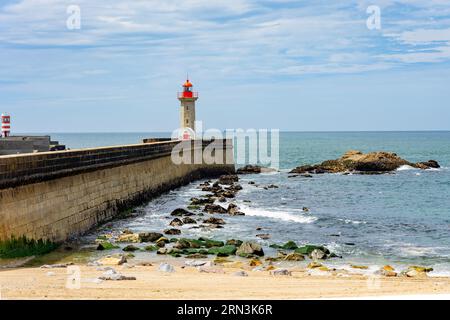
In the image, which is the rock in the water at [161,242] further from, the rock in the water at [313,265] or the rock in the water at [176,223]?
the rock in the water at [313,265]

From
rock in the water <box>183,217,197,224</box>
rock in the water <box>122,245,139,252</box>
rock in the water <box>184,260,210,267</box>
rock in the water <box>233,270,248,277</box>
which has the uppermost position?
rock in the water <box>233,270,248,277</box>

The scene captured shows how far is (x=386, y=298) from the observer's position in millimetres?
9977

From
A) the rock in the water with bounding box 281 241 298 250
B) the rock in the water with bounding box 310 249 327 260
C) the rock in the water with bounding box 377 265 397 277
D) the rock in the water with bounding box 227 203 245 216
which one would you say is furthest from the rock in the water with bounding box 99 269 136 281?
the rock in the water with bounding box 227 203 245 216

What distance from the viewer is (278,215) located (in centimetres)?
2725

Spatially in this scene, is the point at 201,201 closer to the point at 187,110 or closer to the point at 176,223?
the point at 176,223

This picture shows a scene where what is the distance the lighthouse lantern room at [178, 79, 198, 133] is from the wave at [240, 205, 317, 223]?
20627 mm

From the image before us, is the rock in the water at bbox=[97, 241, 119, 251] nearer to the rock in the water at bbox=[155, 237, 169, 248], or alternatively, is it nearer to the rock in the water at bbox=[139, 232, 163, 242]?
the rock in the water at bbox=[155, 237, 169, 248]

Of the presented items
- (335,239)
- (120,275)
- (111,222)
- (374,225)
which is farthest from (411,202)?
(120,275)

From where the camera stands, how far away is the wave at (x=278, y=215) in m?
26.1

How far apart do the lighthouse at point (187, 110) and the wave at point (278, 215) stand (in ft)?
66.9

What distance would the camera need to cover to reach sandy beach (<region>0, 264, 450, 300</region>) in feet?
34.7

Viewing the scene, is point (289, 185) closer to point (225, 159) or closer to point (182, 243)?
point (225, 159)

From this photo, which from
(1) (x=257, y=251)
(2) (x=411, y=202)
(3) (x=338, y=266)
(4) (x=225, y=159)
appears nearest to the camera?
(3) (x=338, y=266)
